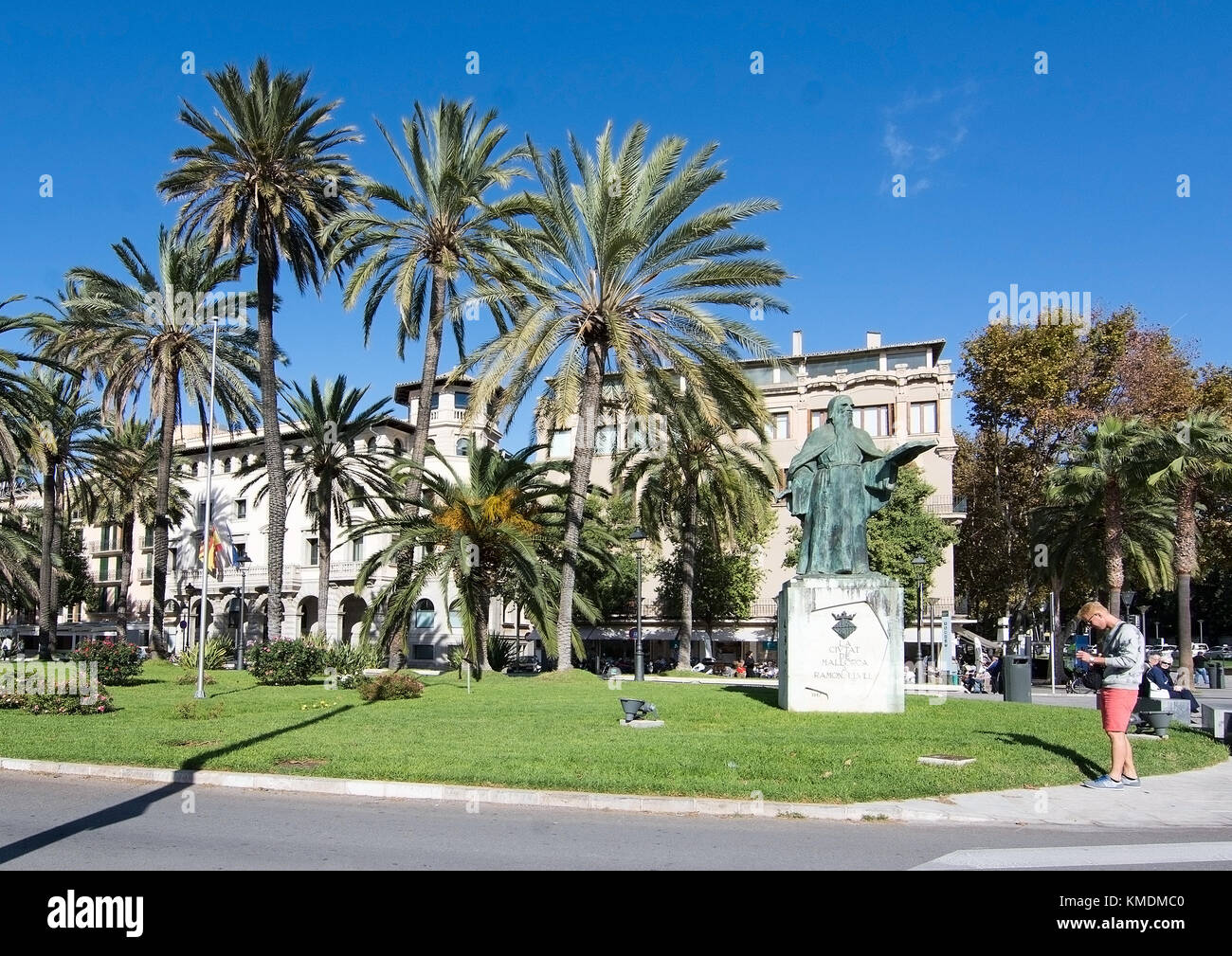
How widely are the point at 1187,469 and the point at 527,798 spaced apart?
29453 millimetres

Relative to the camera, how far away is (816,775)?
9898 mm

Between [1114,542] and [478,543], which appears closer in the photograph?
[478,543]

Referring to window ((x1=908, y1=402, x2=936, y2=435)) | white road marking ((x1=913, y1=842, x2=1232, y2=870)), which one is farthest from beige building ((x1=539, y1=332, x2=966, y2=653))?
white road marking ((x1=913, y1=842, x2=1232, y2=870))

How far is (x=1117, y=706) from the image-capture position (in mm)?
9625

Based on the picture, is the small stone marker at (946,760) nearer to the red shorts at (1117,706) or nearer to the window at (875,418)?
the red shorts at (1117,706)

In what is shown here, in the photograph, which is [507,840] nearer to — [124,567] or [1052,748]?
[1052,748]

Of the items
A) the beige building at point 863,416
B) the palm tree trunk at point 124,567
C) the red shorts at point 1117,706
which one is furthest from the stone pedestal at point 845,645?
the palm tree trunk at point 124,567

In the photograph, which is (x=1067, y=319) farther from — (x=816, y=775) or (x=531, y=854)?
(x=531, y=854)

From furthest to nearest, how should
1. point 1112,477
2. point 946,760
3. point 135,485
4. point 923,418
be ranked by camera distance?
1. point 923,418
2. point 135,485
3. point 1112,477
4. point 946,760

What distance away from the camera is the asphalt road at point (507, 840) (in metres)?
6.99

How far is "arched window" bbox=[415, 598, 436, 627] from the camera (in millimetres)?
52250

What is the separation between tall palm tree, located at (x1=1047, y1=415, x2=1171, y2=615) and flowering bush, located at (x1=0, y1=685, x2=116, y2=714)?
2858 centimetres

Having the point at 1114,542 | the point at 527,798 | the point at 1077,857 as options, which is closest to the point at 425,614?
the point at 1114,542
